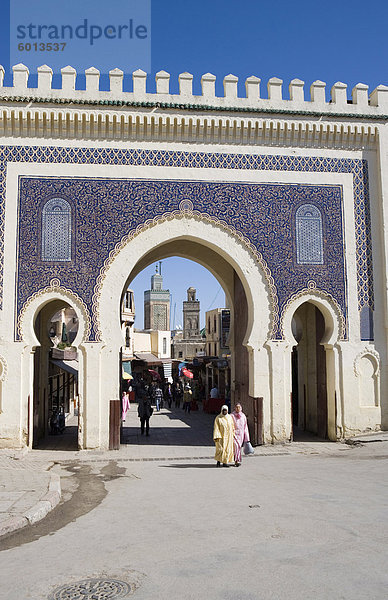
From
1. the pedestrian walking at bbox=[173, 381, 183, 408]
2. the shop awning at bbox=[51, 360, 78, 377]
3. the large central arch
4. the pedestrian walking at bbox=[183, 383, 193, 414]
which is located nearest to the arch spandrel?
the large central arch

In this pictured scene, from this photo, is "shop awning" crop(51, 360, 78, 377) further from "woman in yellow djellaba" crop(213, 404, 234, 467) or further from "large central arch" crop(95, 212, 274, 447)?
"woman in yellow djellaba" crop(213, 404, 234, 467)

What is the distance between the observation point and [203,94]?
1144 centimetres

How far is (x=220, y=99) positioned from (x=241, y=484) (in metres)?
7.75

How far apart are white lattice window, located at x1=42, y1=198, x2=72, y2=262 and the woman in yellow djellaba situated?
4434 millimetres

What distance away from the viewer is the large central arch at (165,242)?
35.5 feet

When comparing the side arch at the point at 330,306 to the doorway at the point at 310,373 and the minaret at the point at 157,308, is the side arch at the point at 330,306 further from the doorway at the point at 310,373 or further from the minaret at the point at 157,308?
the minaret at the point at 157,308

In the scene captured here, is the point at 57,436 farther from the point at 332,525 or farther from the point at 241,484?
the point at 332,525

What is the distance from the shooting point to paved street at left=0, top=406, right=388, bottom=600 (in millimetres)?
3592

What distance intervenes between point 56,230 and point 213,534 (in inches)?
299

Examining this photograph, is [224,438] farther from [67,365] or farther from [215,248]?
[67,365]

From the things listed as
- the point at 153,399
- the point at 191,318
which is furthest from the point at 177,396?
the point at 191,318

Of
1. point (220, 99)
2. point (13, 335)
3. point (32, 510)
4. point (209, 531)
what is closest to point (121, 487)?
point (32, 510)

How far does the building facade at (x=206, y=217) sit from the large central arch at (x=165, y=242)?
0.09ft

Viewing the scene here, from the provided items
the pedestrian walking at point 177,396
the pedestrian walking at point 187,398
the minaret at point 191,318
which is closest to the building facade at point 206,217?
the pedestrian walking at point 187,398
